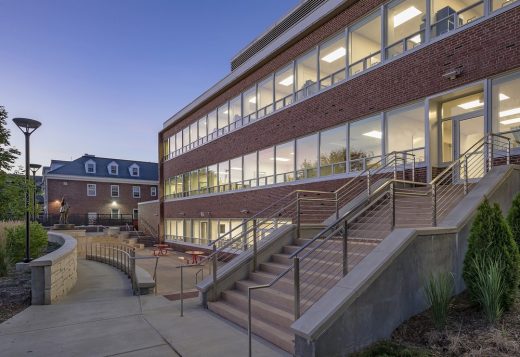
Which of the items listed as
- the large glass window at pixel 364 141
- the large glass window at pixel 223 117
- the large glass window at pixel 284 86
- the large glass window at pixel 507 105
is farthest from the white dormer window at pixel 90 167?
the large glass window at pixel 507 105

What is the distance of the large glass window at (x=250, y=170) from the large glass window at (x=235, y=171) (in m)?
0.62

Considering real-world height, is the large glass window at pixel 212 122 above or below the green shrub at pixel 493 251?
above

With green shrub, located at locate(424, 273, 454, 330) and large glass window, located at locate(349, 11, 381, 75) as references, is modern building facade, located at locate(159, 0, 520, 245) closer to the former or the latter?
large glass window, located at locate(349, 11, 381, 75)

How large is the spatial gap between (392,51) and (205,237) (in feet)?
50.1

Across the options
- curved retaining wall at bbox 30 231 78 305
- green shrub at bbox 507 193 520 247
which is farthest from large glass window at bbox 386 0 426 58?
curved retaining wall at bbox 30 231 78 305

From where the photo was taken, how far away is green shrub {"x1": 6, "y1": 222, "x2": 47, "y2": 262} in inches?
468

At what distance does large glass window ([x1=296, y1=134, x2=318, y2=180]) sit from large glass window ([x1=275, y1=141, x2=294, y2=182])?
422 mm

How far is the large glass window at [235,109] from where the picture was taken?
19.7 m

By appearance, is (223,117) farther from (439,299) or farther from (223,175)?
(439,299)

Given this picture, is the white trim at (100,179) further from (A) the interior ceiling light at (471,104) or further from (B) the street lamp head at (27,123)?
(A) the interior ceiling light at (471,104)

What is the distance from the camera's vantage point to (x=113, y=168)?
46.5 m

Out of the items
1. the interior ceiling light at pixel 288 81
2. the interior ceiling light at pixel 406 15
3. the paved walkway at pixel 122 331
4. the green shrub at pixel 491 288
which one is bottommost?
the paved walkway at pixel 122 331

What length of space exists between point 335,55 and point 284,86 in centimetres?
334

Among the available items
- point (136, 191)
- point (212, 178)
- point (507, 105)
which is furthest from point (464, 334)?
point (136, 191)
